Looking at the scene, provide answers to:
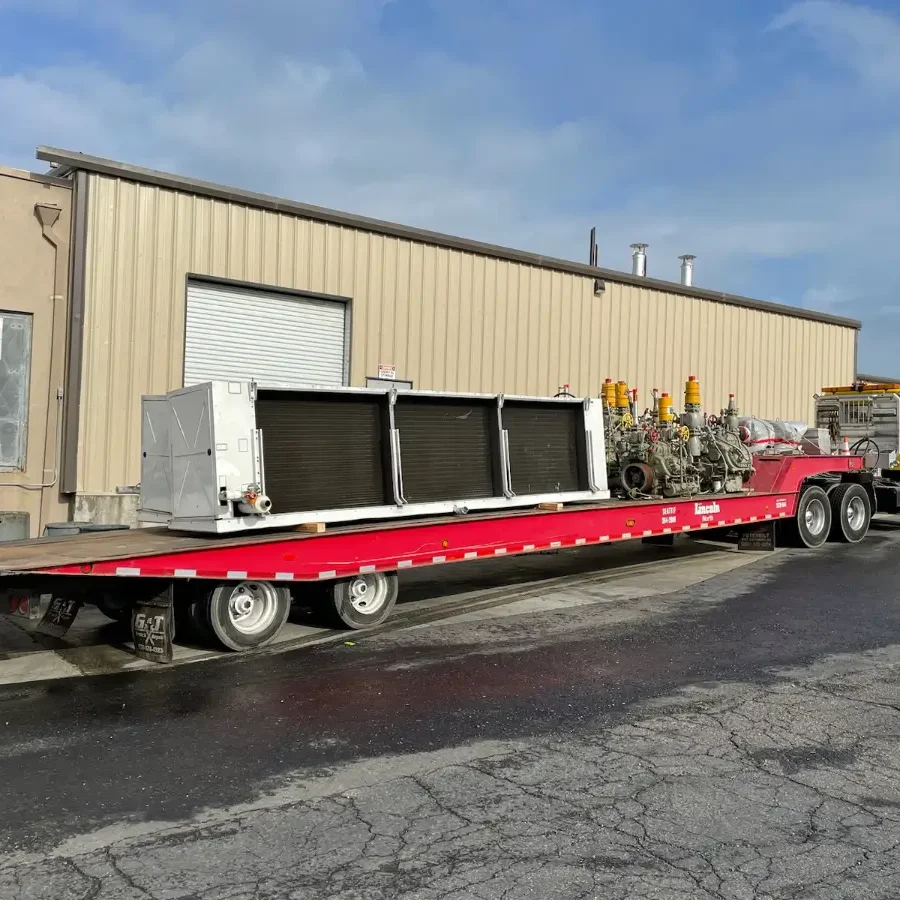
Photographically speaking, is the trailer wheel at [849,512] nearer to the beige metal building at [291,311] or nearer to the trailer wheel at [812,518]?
the trailer wheel at [812,518]

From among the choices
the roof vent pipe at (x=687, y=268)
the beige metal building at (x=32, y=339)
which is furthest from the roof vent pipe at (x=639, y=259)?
the beige metal building at (x=32, y=339)

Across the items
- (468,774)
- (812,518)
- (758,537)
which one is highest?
(812,518)

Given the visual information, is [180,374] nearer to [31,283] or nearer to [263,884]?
[31,283]

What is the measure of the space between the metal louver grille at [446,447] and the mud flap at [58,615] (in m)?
3.20

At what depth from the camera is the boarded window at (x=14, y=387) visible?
38.8 ft

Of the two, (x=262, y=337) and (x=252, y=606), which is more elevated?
(x=262, y=337)

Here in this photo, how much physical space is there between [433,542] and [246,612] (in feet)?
6.30

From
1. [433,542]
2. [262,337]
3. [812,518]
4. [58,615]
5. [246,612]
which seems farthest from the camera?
[812,518]

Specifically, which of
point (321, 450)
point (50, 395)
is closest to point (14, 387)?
point (50, 395)

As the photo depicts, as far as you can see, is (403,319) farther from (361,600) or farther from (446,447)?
(361,600)

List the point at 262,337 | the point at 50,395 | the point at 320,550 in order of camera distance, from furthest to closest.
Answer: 1. the point at 262,337
2. the point at 50,395
3. the point at 320,550

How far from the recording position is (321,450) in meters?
8.11

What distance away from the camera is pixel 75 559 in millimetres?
6348

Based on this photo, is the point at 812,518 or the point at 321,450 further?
the point at 812,518
